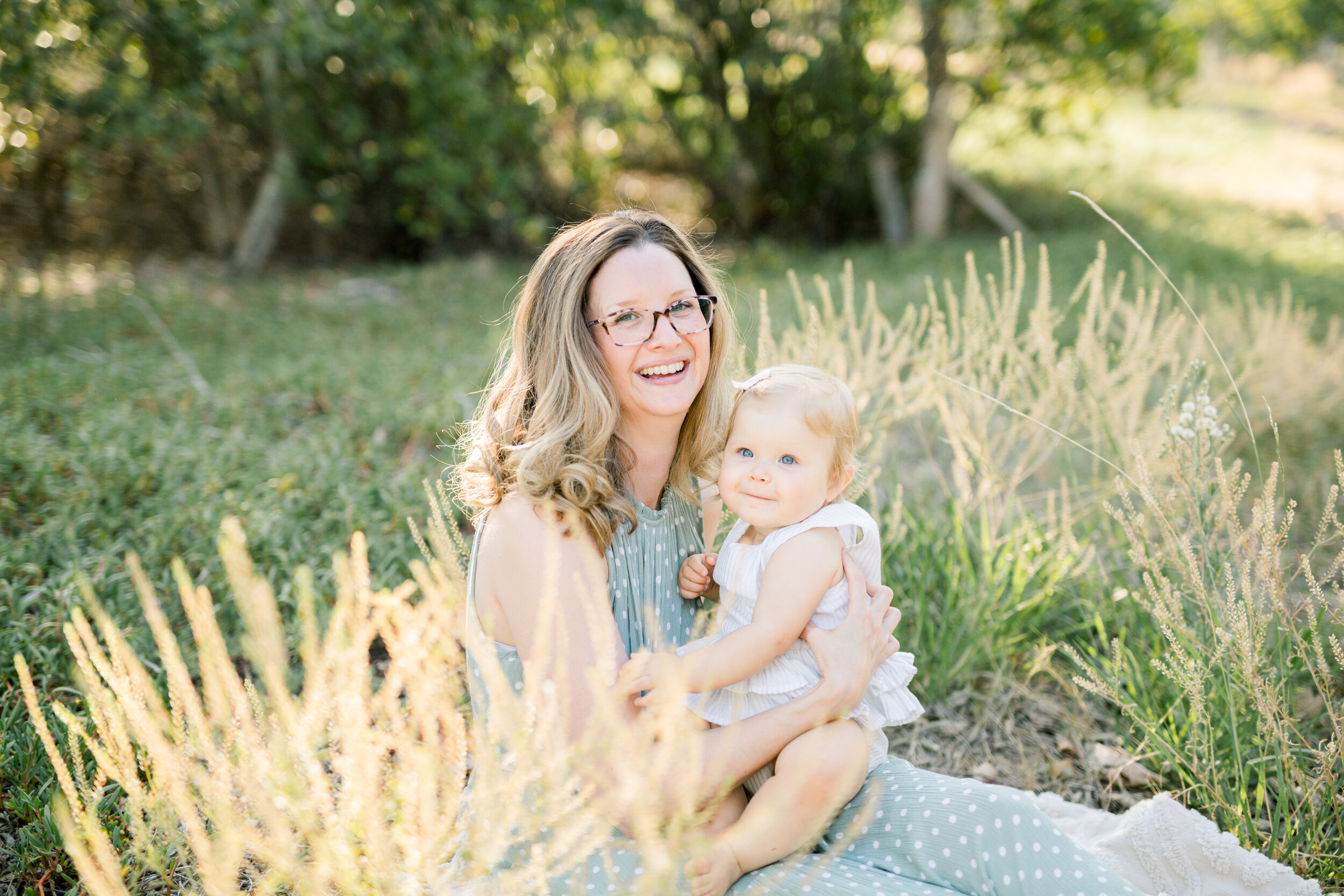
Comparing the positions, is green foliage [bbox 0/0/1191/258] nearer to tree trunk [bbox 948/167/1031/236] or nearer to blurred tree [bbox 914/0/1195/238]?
blurred tree [bbox 914/0/1195/238]

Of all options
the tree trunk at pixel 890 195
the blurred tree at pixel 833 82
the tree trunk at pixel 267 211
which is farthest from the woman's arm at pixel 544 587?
the tree trunk at pixel 890 195

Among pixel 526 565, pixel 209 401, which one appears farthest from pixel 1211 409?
pixel 209 401

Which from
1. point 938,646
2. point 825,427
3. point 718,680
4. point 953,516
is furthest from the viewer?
point 953,516

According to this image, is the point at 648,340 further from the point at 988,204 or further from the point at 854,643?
the point at 988,204

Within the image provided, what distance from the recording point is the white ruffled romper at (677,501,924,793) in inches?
70.6

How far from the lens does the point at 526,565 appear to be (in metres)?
1.70

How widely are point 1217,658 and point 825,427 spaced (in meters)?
1.04

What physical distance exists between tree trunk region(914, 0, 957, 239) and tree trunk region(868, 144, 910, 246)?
24 centimetres

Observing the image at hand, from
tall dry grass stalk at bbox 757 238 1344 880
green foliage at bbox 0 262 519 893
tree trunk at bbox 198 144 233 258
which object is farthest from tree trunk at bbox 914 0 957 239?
tree trunk at bbox 198 144 233 258

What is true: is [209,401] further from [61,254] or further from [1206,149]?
[1206,149]

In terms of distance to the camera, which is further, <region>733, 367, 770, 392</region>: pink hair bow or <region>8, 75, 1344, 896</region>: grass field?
<region>8, 75, 1344, 896</region>: grass field

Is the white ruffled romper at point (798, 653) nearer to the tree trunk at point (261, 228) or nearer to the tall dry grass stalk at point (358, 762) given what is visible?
the tall dry grass stalk at point (358, 762)

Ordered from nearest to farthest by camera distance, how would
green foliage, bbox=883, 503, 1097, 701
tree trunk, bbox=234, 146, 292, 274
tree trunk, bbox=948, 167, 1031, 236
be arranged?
green foliage, bbox=883, 503, 1097, 701 < tree trunk, bbox=234, 146, 292, 274 < tree trunk, bbox=948, 167, 1031, 236

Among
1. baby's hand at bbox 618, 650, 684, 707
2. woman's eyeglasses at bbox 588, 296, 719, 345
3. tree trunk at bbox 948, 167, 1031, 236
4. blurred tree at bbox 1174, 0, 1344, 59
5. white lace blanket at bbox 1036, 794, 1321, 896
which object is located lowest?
white lace blanket at bbox 1036, 794, 1321, 896
